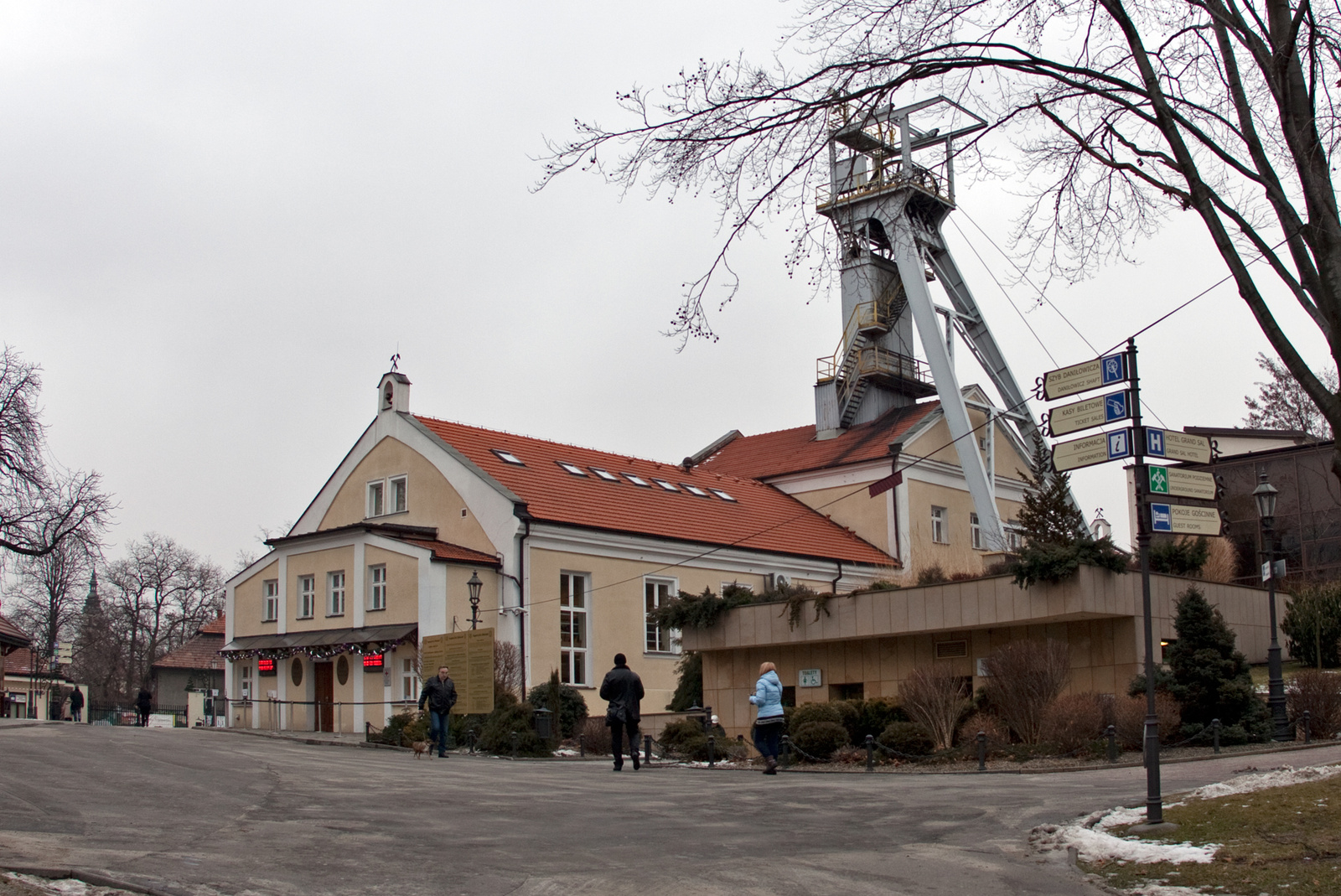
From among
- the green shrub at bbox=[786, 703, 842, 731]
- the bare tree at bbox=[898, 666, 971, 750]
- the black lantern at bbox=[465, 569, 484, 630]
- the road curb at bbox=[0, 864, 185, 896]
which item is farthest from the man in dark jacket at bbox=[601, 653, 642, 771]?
the road curb at bbox=[0, 864, 185, 896]

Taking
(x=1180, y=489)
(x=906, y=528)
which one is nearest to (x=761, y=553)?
(x=906, y=528)

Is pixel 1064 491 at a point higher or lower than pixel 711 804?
higher

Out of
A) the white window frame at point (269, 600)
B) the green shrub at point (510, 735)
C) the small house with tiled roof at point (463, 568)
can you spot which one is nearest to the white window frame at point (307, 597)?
the small house with tiled roof at point (463, 568)

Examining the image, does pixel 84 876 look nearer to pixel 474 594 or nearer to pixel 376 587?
pixel 474 594

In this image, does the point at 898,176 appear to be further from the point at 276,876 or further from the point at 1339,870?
the point at 276,876

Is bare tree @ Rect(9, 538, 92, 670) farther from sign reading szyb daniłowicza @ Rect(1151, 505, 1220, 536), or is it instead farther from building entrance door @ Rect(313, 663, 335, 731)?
sign reading szyb daniłowicza @ Rect(1151, 505, 1220, 536)

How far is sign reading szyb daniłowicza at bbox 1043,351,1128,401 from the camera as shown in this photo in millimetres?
12297

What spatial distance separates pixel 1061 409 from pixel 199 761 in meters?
13.9

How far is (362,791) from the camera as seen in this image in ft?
49.6

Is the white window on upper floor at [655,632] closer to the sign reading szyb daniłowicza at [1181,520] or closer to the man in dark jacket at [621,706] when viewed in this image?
the man in dark jacket at [621,706]

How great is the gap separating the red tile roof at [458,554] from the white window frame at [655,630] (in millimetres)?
4994

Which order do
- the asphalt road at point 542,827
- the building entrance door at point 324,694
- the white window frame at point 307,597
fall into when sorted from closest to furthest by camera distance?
the asphalt road at point 542,827 < the building entrance door at point 324,694 < the white window frame at point 307,597

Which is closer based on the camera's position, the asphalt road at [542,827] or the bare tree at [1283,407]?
the asphalt road at [542,827]

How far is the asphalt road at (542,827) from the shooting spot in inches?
360
